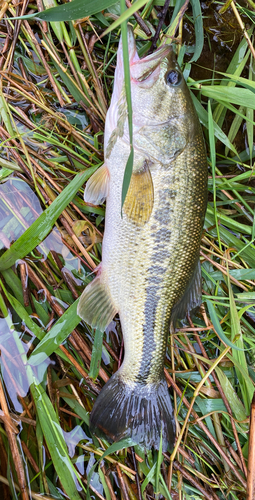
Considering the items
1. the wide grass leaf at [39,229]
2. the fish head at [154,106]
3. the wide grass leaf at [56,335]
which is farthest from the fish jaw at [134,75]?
the wide grass leaf at [56,335]

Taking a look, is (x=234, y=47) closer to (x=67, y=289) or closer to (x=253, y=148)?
(x=253, y=148)

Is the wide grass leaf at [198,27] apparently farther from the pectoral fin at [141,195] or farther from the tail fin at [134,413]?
the tail fin at [134,413]

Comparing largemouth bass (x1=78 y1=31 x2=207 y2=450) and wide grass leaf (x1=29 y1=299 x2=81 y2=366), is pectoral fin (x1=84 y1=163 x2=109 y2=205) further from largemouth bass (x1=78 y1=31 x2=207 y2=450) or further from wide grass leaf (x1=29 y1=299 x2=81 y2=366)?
wide grass leaf (x1=29 y1=299 x2=81 y2=366)

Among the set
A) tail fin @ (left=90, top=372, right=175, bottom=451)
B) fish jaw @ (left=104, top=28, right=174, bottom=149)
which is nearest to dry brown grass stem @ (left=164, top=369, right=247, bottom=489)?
tail fin @ (left=90, top=372, right=175, bottom=451)

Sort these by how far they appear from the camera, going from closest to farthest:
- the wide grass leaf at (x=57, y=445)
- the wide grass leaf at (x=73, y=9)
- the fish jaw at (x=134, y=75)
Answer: the wide grass leaf at (x=73, y=9), the fish jaw at (x=134, y=75), the wide grass leaf at (x=57, y=445)

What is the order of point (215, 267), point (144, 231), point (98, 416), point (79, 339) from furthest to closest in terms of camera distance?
1. point (215, 267)
2. point (79, 339)
3. point (98, 416)
4. point (144, 231)

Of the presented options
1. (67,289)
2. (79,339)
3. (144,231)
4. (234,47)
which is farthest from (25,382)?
(234,47)

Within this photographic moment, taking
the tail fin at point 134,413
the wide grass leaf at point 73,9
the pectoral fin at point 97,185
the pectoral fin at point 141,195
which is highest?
the wide grass leaf at point 73,9

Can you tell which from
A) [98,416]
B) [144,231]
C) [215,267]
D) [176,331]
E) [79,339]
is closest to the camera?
[144,231]
